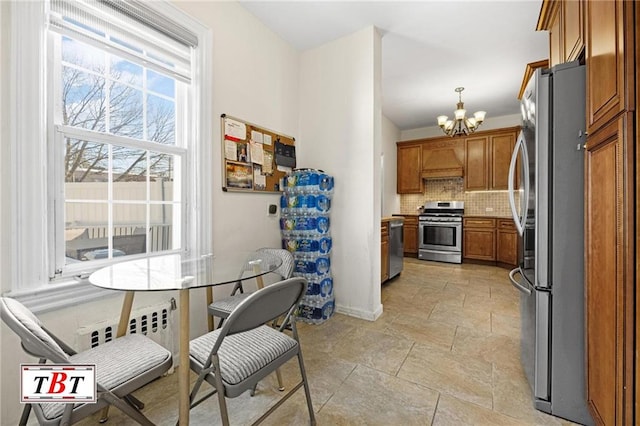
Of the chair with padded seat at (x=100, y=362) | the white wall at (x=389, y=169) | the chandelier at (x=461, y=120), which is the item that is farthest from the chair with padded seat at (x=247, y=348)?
the white wall at (x=389, y=169)

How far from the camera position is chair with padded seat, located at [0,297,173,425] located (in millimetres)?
891

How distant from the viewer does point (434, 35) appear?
9.50ft

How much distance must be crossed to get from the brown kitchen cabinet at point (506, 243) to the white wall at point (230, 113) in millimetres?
4255

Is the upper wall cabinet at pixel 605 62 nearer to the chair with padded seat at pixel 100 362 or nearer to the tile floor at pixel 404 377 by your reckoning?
the tile floor at pixel 404 377

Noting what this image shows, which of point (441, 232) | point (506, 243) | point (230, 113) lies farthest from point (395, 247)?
point (230, 113)

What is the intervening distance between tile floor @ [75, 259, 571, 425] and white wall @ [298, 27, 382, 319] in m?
0.40

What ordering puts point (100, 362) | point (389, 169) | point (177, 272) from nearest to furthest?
point (100, 362)
point (177, 272)
point (389, 169)

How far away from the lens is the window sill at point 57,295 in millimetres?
1330

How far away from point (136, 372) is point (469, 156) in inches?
238

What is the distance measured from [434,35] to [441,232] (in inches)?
144

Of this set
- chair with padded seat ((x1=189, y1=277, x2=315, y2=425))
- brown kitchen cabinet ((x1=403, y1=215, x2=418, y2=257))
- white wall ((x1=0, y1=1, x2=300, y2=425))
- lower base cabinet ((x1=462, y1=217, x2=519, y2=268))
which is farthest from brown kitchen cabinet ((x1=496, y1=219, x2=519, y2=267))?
chair with padded seat ((x1=189, y1=277, x2=315, y2=425))

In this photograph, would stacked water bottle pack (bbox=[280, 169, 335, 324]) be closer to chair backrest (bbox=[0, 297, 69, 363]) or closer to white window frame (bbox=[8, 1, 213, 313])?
white window frame (bbox=[8, 1, 213, 313])

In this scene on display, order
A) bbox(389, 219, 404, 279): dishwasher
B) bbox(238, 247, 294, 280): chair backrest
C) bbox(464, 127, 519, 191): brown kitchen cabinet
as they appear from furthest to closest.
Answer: bbox(464, 127, 519, 191): brown kitchen cabinet < bbox(389, 219, 404, 279): dishwasher < bbox(238, 247, 294, 280): chair backrest

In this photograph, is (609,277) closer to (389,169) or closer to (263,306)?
(263,306)
